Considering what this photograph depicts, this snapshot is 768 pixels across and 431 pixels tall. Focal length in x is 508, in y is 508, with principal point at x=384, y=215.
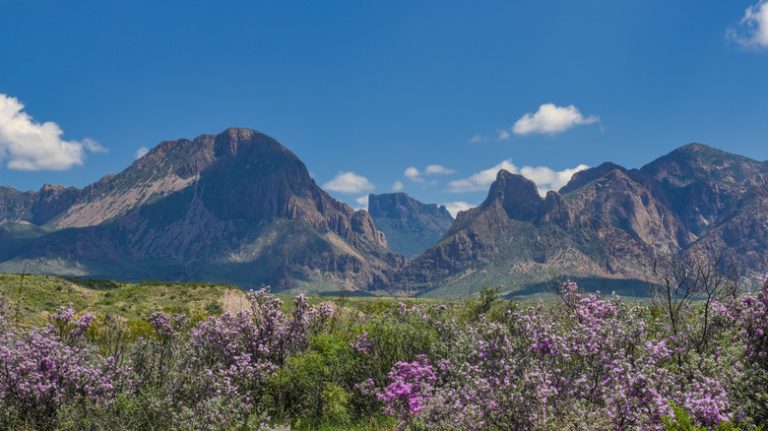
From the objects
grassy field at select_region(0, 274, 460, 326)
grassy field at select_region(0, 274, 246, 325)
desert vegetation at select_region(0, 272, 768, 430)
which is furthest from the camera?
grassy field at select_region(0, 274, 246, 325)

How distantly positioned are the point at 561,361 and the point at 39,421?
36.0 feet

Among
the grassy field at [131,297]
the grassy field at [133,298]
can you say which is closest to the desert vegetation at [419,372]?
the grassy field at [133,298]

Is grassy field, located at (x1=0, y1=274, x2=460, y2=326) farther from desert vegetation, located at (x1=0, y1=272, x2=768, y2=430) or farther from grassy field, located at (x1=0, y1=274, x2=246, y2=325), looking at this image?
desert vegetation, located at (x1=0, y1=272, x2=768, y2=430)

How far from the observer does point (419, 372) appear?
1033cm

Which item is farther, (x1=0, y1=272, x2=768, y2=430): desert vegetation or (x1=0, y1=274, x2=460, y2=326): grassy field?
(x1=0, y1=274, x2=460, y2=326): grassy field

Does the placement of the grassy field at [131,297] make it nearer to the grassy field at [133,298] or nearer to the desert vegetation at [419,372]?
the grassy field at [133,298]

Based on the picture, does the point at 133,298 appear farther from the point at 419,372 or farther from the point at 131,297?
the point at 419,372

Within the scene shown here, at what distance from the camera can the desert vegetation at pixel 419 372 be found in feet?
25.0

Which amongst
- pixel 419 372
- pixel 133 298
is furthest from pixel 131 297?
pixel 419 372

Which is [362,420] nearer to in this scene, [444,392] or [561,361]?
[444,392]

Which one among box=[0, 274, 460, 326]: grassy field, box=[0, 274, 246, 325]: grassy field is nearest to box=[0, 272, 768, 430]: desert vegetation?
box=[0, 274, 460, 326]: grassy field

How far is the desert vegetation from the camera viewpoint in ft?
25.0

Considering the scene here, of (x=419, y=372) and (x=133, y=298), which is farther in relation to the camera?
(x=133, y=298)

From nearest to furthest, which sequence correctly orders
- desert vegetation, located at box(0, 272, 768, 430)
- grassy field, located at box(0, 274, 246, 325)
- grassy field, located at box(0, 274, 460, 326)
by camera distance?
desert vegetation, located at box(0, 272, 768, 430) → grassy field, located at box(0, 274, 460, 326) → grassy field, located at box(0, 274, 246, 325)
